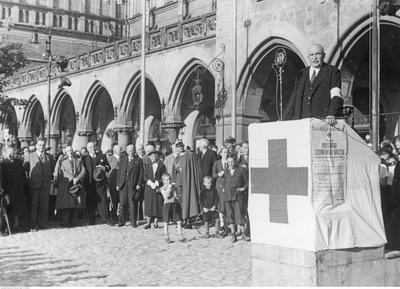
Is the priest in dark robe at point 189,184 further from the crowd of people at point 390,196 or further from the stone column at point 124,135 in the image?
the stone column at point 124,135

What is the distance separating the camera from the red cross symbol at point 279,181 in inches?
213

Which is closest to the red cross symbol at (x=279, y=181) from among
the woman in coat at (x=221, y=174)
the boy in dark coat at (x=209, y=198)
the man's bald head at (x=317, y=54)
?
the man's bald head at (x=317, y=54)

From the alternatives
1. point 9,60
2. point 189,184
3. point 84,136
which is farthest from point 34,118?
point 189,184

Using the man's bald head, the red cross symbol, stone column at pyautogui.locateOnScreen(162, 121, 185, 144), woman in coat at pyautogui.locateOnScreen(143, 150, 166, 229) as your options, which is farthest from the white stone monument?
stone column at pyautogui.locateOnScreen(162, 121, 185, 144)

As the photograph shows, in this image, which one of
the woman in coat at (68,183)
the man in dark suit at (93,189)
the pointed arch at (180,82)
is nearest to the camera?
the woman in coat at (68,183)

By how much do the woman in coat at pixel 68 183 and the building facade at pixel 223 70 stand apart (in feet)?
19.8

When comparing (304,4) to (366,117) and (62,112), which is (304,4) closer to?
(366,117)

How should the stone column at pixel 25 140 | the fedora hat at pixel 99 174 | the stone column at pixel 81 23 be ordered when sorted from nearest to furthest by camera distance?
the fedora hat at pixel 99 174, the stone column at pixel 25 140, the stone column at pixel 81 23

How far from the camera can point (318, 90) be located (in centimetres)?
583

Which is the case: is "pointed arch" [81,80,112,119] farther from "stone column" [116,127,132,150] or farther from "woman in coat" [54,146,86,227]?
"woman in coat" [54,146,86,227]

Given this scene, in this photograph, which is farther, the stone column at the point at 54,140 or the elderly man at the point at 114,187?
the stone column at the point at 54,140

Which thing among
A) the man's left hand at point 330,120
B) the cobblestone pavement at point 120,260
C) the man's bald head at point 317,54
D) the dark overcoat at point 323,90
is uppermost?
the man's bald head at point 317,54

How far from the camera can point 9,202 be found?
12.3 meters

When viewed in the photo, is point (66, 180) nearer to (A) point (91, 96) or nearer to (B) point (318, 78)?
(B) point (318, 78)
